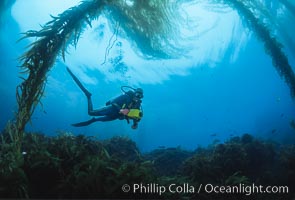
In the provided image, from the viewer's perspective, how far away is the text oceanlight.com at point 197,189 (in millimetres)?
3553

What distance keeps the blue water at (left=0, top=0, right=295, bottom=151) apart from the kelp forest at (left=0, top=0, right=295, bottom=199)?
9.89 m

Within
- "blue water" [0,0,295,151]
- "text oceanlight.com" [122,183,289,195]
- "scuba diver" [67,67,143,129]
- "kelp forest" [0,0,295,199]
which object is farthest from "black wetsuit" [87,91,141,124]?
"blue water" [0,0,295,151]

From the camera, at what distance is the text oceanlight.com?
3553 millimetres

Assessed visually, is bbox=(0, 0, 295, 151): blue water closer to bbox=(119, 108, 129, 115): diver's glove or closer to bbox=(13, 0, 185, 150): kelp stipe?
bbox=(119, 108, 129, 115): diver's glove

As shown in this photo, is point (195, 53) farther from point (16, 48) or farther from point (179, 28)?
point (179, 28)

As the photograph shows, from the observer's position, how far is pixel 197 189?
4664 millimetres

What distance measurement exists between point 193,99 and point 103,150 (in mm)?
39061

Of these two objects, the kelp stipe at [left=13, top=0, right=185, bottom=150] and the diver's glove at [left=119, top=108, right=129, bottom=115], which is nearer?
the kelp stipe at [left=13, top=0, right=185, bottom=150]

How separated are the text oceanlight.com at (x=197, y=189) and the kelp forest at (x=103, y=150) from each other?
64mm

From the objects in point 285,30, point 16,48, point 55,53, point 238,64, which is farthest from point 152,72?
point 55,53

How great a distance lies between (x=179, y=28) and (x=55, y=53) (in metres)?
3.09

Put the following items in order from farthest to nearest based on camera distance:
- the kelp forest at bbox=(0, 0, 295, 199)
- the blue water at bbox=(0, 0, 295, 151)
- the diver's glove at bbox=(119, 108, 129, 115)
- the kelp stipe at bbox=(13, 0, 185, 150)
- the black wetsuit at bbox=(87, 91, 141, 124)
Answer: the blue water at bbox=(0, 0, 295, 151) < the black wetsuit at bbox=(87, 91, 141, 124) < the diver's glove at bbox=(119, 108, 129, 115) < the kelp stipe at bbox=(13, 0, 185, 150) < the kelp forest at bbox=(0, 0, 295, 199)

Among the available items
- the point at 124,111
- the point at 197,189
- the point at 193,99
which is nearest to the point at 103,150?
the point at 197,189

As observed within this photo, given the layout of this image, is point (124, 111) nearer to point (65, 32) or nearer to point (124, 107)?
point (124, 107)
